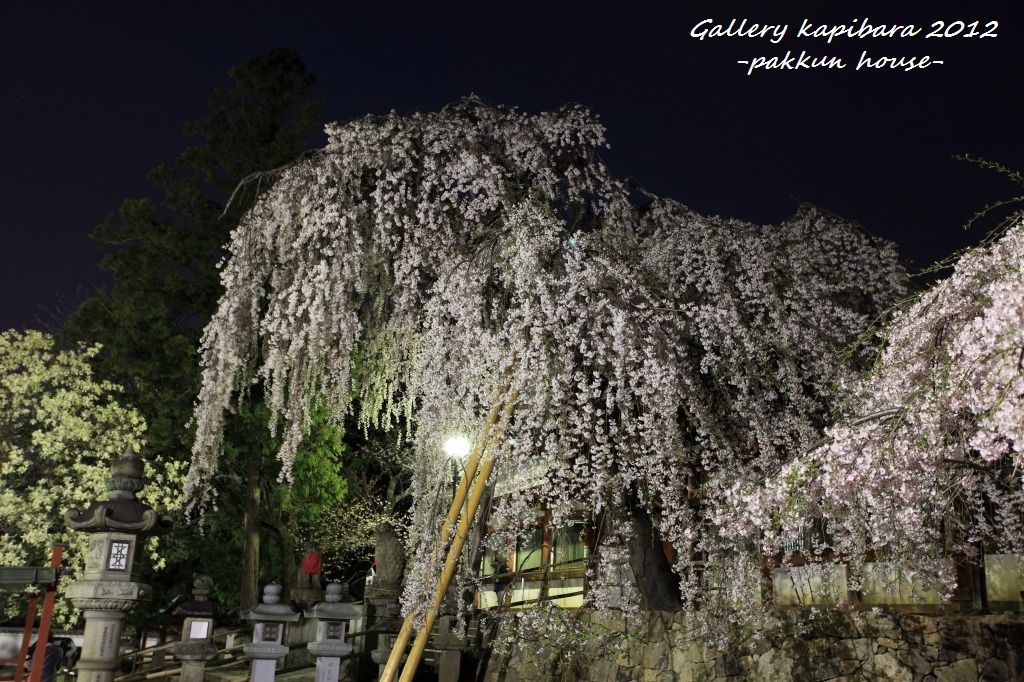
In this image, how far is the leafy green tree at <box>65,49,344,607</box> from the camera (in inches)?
741

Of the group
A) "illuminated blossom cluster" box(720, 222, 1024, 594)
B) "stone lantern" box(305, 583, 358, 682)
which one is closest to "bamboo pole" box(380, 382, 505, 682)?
"illuminated blossom cluster" box(720, 222, 1024, 594)

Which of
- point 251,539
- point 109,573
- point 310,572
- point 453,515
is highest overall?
point 251,539

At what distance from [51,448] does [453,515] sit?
10.7 meters

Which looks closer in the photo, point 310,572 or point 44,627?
point 44,627

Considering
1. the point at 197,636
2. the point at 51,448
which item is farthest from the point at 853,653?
the point at 51,448

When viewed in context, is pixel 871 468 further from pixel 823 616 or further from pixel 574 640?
pixel 574 640

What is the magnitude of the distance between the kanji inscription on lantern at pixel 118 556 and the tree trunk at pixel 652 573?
230 inches

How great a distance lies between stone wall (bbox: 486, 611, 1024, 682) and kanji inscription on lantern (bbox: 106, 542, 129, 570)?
6220 millimetres

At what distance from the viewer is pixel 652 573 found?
10039 millimetres

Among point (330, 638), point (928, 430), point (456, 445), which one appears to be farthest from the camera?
point (330, 638)

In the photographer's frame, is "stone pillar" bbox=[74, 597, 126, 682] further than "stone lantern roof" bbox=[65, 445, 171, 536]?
No

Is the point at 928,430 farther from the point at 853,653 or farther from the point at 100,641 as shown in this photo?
the point at 100,641

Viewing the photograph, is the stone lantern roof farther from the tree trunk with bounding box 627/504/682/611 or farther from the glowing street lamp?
the tree trunk with bounding box 627/504/682/611

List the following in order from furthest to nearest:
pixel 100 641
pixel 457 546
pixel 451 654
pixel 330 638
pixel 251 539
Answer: pixel 251 539 < pixel 451 654 < pixel 330 638 < pixel 100 641 < pixel 457 546
